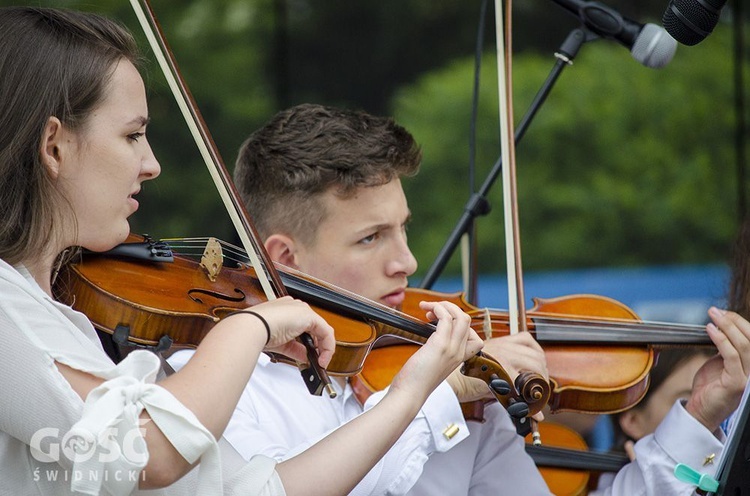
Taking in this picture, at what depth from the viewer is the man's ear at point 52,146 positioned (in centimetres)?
149

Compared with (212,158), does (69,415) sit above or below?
below

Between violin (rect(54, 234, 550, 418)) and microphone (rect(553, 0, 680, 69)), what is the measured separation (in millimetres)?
895

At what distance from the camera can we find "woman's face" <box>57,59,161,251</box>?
1502 millimetres

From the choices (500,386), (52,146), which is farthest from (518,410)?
(52,146)

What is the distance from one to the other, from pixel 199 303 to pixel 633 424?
1.61 meters

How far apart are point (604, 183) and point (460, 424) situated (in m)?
3.68

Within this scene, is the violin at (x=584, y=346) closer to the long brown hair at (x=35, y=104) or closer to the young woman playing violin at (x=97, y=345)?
the young woman playing violin at (x=97, y=345)

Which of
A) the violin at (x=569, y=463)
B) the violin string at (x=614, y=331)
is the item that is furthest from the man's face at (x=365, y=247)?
the violin at (x=569, y=463)

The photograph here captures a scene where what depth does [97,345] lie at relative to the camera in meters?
1.53

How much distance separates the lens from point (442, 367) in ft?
5.48

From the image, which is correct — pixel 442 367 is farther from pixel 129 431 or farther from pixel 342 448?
pixel 129 431

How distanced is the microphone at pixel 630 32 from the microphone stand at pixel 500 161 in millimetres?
47

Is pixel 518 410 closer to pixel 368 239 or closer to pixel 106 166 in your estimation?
pixel 368 239

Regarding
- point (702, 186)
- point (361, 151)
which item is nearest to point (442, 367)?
point (361, 151)
